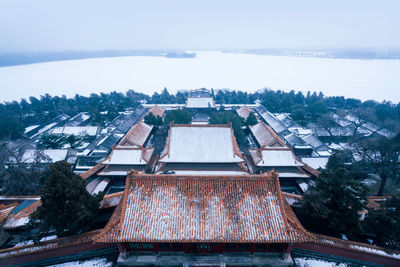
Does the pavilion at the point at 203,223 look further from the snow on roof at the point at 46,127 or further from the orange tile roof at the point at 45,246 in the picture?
the snow on roof at the point at 46,127

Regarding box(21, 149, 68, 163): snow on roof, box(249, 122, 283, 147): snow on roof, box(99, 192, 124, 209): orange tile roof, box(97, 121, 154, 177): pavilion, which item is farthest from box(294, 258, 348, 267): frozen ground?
box(21, 149, 68, 163): snow on roof

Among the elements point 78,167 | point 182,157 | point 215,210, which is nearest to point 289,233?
point 215,210

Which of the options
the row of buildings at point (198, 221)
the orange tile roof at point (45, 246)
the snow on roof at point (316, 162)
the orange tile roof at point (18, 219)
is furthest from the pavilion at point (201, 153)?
the orange tile roof at point (18, 219)

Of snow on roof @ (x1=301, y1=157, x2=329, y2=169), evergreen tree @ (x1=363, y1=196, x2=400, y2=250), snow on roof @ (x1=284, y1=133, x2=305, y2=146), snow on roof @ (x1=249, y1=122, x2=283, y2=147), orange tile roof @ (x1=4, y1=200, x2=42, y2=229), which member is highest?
evergreen tree @ (x1=363, y1=196, x2=400, y2=250)

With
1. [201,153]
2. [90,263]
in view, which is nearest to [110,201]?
[90,263]

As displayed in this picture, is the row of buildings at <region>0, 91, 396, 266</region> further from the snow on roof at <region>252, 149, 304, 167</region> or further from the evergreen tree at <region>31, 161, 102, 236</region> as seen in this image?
the snow on roof at <region>252, 149, 304, 167</region>

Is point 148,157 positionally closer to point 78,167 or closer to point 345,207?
point 78,167
